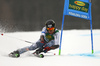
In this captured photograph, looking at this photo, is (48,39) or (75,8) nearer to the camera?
(48,39)

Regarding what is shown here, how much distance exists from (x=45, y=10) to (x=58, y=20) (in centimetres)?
126

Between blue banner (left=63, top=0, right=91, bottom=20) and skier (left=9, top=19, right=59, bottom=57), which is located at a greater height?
blue banner (left=63, top=0, right=91, bottom=20)

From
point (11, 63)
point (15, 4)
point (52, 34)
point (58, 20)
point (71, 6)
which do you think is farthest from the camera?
point (58, 20)

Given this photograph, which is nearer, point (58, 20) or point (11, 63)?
point (11, 63)

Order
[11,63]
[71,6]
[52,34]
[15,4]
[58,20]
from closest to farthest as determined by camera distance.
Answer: [11,63]
[52,34]
[71,6]
[15,4]
[58,20]

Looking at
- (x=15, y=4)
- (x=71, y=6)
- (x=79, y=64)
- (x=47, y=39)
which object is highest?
(x=15, y=4)

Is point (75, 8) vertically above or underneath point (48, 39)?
above

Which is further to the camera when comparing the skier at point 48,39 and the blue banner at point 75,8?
the blue banner at point 75,8

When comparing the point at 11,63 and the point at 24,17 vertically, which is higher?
the point at 24,17

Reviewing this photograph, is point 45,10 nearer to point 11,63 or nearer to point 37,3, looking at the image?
point 37,3

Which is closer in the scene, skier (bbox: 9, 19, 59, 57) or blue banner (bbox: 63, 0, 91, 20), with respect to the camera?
skier (bbox: 9, 19, 59, 57)

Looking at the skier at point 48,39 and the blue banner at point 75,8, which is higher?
the blue banner at point 75,8

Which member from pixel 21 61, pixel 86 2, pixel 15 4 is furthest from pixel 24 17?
pixel 21 61

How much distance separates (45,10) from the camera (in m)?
13.2
